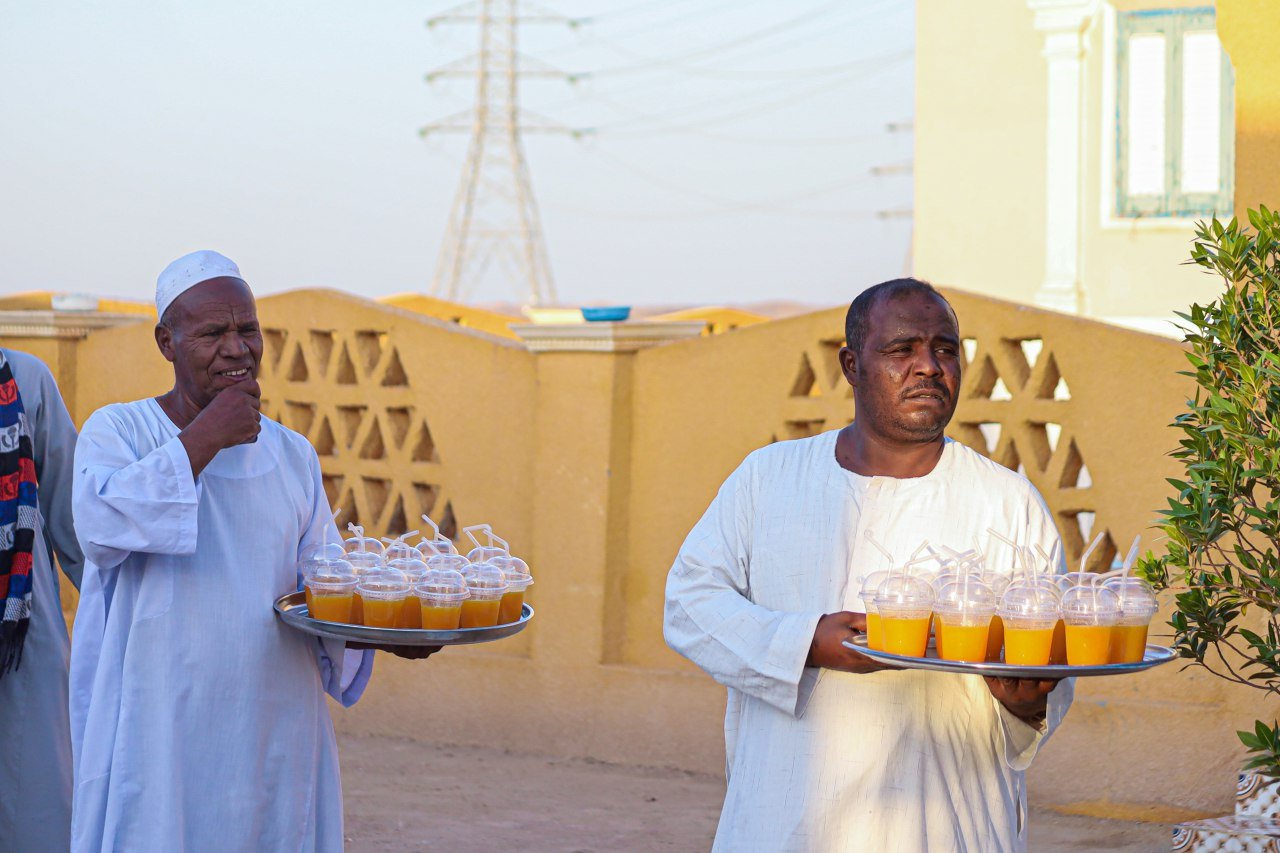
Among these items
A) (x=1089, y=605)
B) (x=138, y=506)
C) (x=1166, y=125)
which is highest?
(x=1166, y=125)

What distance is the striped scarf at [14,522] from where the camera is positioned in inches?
152


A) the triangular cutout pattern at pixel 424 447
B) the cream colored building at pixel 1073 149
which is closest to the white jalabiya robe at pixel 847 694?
the triangular cutout pattern at pixel 424 447

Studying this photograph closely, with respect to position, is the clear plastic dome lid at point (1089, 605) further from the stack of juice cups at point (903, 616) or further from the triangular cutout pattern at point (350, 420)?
the triangular cutout pattern at point (350, 420)

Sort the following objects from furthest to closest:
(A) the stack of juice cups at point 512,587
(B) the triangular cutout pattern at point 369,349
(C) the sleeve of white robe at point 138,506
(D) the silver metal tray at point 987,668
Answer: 1. (B) the triangular cutout pattern at point 369,349
2. (A) the stack of juice cups at point 512,587
3. (C) the sleeve of white robe at point 138,506
4. (D) the silver metal tray at point 987,668

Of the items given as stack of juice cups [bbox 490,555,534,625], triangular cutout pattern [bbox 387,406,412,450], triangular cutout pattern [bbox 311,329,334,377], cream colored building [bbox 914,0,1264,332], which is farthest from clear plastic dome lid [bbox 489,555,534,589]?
cream colored building [bbox 914,0,1264,332]

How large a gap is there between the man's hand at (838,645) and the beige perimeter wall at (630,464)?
3.42m

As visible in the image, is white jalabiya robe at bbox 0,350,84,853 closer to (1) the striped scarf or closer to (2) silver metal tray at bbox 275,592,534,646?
(1) the striped scarf

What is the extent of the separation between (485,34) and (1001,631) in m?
38.7

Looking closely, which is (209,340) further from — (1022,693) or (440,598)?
(1022,693)

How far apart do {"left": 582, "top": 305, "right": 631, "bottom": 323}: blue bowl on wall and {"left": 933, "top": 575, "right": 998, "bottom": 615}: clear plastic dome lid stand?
447cm

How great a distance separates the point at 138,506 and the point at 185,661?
1.20ft

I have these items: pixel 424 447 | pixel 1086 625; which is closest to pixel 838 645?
pixel 1086 625

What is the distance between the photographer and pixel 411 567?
372cm

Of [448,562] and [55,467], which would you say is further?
[55,467]
